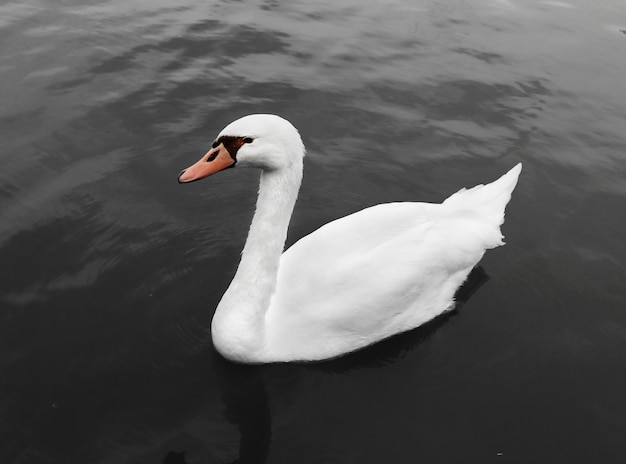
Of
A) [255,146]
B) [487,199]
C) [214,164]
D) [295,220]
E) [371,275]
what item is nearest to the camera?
[255,146]

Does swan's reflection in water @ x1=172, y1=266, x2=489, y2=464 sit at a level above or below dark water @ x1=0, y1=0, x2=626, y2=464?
below

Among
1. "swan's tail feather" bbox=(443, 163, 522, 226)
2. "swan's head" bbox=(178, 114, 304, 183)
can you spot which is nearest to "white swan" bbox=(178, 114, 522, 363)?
"swan's head" bbox=(178, 114, 304, 183)

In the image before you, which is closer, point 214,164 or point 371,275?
point 214,164

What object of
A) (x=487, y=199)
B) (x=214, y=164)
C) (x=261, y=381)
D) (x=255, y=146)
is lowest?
(x=261, y=381)

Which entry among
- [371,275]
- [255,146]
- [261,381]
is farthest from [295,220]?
[255,146]

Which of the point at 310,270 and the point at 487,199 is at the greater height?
the point at 487,199

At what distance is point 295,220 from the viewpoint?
26.2 ft

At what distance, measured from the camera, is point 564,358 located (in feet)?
20.5

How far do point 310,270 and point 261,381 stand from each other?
1111 mm

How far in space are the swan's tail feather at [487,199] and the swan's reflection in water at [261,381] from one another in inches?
51.5

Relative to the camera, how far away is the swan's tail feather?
708 cm

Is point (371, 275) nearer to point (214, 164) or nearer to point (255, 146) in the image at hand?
point (255, 146)

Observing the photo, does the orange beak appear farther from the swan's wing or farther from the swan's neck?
the swan's wing

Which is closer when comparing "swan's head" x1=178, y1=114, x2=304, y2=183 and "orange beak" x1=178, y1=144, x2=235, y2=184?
"swan's head" x1=178, y1=114, x2=304, y2=183
